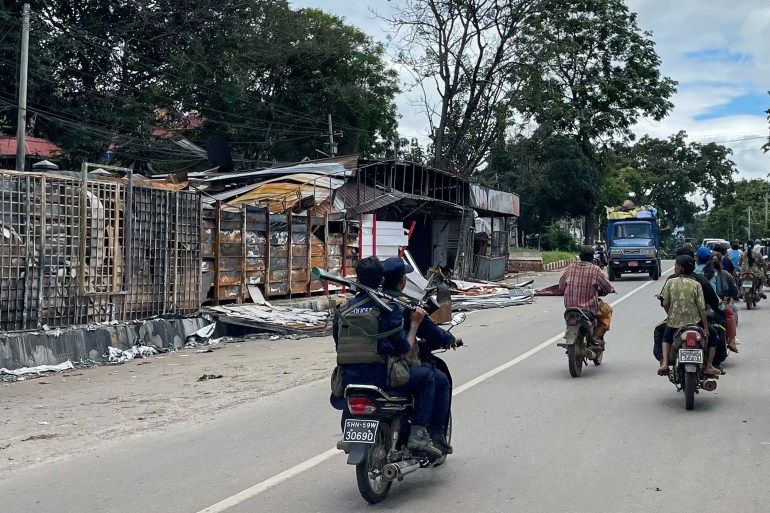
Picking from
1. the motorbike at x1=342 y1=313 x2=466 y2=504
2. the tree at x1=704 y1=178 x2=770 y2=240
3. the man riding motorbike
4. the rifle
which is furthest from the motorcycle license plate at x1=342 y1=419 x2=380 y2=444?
the tree at x1=704 y1=178 x2=770 y2=240

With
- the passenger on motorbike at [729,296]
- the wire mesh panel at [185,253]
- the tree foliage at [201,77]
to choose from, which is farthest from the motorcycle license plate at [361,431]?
the tree foliage at [201,77]

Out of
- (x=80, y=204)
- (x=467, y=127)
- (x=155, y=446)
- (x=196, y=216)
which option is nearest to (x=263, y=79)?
(x=467, y=127)

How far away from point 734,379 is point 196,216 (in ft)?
34.8

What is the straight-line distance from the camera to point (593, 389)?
10.6 meters

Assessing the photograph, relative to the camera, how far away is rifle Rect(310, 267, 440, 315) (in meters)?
5.82

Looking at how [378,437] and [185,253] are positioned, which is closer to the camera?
[378,437]

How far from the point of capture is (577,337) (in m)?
11.5

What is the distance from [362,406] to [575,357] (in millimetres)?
6288

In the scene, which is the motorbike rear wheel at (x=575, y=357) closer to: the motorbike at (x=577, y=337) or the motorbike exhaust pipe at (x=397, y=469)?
the motorbike at (x=577, y=337)

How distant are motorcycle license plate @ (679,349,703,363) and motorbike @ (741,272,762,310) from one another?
13.6 metres

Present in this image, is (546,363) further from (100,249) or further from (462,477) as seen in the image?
(100,249)

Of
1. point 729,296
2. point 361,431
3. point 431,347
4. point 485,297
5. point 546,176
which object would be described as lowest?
point 485,297

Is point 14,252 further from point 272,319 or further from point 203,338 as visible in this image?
point 272,319

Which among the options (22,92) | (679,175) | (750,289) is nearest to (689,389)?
(750,289)
